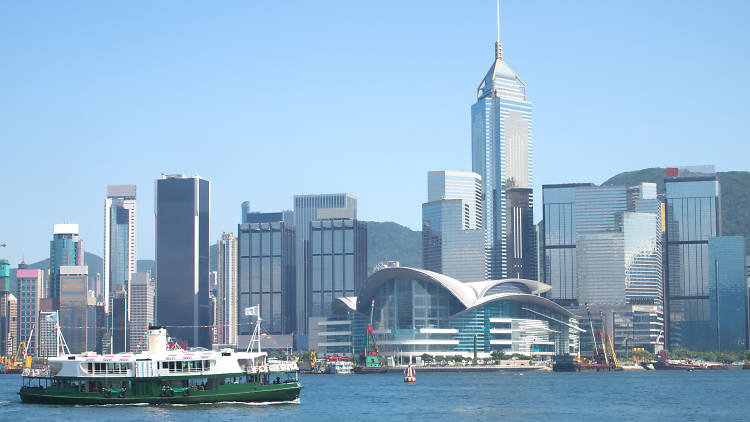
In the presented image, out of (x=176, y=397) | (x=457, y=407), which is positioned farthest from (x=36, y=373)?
(x=457, y=407)

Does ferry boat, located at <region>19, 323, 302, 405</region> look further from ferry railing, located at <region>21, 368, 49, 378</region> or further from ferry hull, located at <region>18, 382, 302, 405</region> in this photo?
ferry railing, located at <region>21, 368, 49, 378</region>

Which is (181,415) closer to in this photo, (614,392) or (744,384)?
(614,392)

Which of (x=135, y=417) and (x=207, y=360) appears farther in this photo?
(x=207, y=360)

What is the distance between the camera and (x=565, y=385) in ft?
479

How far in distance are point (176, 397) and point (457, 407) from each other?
2688 centimetres

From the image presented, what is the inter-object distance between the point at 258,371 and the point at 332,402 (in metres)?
17.4

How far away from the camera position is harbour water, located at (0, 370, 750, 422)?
89.3 m

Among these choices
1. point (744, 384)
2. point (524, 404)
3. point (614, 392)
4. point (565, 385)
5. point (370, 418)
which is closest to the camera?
point (370, 418)

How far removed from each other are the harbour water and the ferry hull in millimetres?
681

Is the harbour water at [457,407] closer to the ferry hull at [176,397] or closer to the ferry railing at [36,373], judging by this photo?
the ferry hull at [176,397]

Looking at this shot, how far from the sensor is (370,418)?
303 ft

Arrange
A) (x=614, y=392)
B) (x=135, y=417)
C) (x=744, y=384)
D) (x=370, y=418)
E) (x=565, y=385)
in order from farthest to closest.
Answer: (x=744, y=384) → (x=565, y=385) → (x=614, y=392) → (x=370, y=418) → (x=135, y=417)

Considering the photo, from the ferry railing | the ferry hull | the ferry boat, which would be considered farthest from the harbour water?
the ferry railing

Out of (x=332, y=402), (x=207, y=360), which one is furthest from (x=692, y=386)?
(x=207, y=360)
